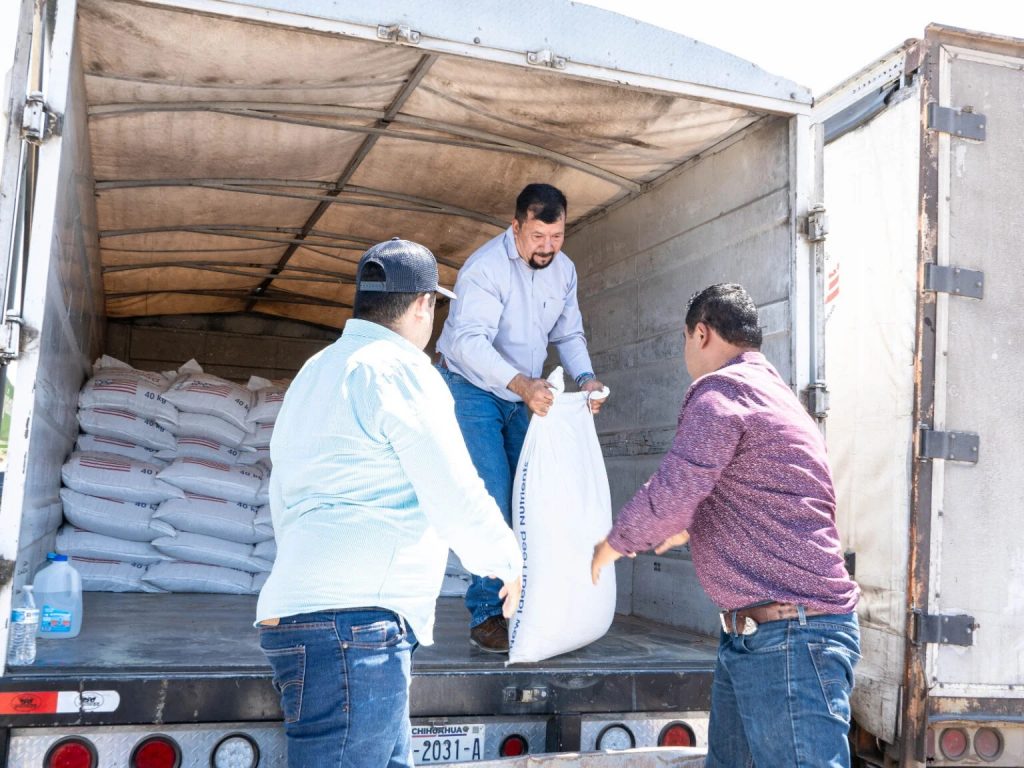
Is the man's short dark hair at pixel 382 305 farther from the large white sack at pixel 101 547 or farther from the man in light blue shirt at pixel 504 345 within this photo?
the large white sack at pixel 101 547

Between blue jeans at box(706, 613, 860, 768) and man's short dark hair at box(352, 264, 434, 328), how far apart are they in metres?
1.09

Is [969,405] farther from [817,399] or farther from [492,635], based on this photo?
[492,635]

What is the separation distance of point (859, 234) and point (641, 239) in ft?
3.53

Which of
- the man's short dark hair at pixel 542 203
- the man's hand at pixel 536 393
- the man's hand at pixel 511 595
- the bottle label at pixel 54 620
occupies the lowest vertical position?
the bottle label at pixel 54 620

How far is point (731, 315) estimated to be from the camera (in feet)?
8.62

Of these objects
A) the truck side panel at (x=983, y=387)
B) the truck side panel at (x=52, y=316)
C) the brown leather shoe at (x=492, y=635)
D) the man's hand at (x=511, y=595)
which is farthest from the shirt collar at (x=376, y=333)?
the truck side panel at (x=983, y=387)

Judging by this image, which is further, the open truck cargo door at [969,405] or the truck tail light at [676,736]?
the open truck cargo door at [969,405]

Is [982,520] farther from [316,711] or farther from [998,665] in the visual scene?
[316,711]

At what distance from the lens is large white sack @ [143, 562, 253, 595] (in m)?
4.23

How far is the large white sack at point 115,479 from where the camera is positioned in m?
4.24

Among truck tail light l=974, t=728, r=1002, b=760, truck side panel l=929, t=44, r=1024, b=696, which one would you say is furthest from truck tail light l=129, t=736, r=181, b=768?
truck tail light l=974, t=728, r=1002, b=760

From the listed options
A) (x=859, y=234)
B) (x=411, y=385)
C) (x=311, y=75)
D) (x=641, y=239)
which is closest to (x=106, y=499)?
(x=311, y=75)

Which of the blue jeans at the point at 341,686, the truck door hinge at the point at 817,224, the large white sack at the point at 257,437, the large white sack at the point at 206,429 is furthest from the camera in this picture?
the large white sack at the point at 257,437

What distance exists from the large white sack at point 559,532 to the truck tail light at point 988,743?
116cm
